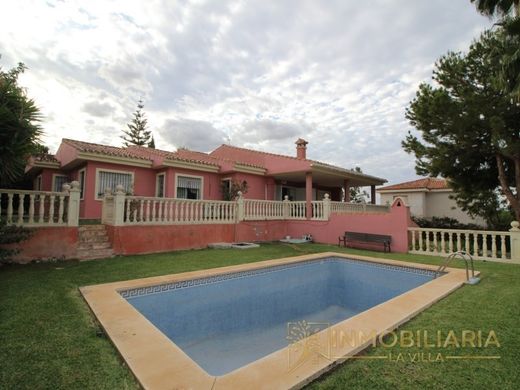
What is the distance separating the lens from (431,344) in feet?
12.3

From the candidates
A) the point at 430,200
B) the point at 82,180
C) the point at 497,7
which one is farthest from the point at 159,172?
the point at 430,200

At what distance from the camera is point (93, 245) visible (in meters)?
10.3

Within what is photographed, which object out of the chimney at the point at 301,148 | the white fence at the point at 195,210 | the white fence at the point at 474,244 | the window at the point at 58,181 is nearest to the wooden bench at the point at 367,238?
the white fence at the point at 474,244

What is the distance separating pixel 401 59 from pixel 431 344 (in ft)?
39.5

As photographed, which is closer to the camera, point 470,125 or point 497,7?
point 497,7

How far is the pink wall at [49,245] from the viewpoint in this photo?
340 inches

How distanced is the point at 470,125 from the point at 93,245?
18396 mm

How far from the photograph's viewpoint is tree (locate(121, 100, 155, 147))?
4328 centimetres

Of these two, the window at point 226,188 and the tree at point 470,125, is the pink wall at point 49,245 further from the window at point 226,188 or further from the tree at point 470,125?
the tree at point 470,125

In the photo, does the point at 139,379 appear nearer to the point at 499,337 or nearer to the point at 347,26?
the point at 499,337

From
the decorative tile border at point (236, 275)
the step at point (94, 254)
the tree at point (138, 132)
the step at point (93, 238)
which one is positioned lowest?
the decorative tile border at point (236, 275)

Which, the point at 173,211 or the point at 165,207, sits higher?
the point at 165,207

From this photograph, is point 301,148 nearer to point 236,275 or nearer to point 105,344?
point 236,275

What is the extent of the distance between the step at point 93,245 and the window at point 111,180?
420cm
